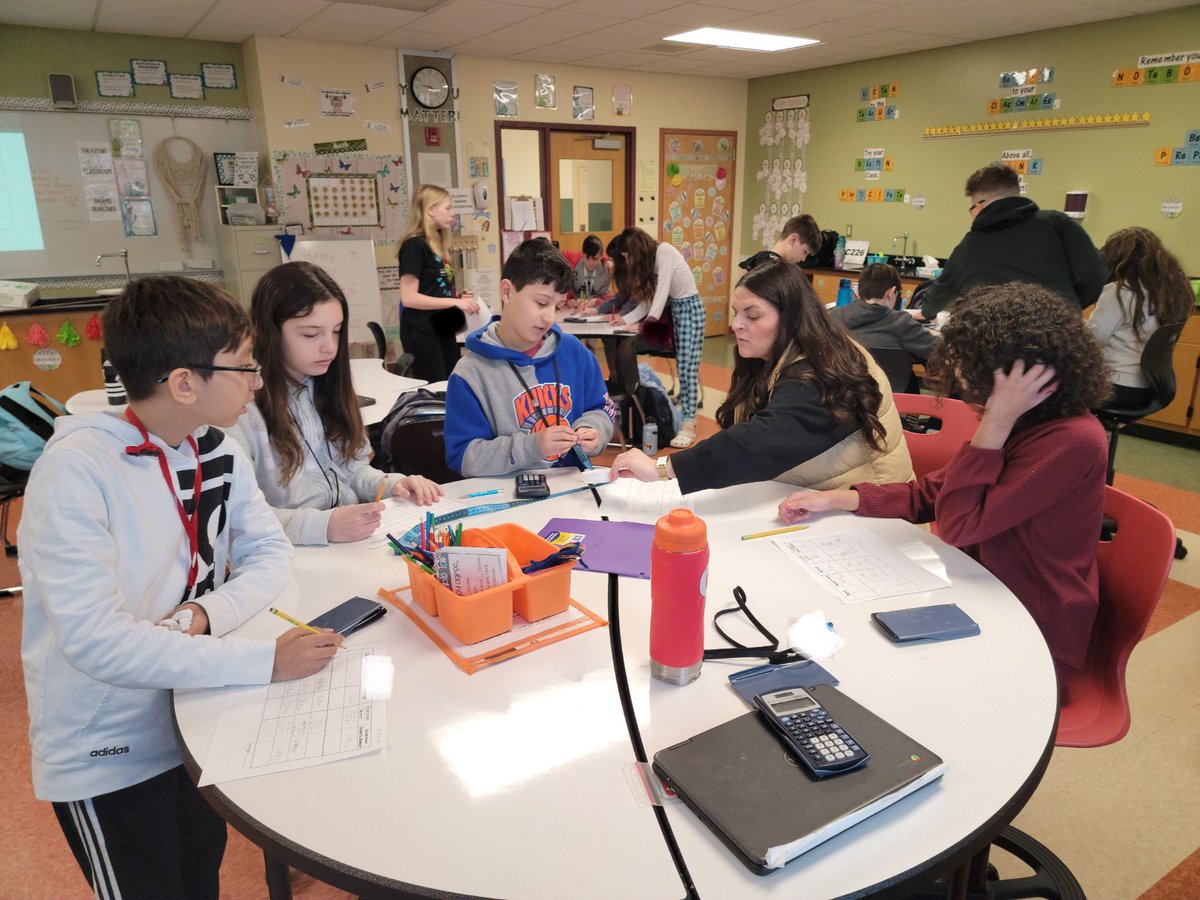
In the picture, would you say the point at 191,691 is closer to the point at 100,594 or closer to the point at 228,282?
the point at 100,594

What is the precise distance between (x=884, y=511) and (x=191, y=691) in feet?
4.42

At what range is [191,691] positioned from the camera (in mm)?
1050

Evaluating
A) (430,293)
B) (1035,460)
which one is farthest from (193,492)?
(430,293)

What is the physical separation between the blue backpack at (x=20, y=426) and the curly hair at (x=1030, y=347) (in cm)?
305

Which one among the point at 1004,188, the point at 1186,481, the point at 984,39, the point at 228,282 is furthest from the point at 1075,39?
the point at 228,282

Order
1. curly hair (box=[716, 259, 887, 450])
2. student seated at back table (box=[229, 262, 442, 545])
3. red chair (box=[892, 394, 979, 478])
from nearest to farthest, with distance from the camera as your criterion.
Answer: student seated at back table (box=[229, 262, 442, 545]), curly hair (box=[716, 259, 887, 450]), red chair (box=[892, 394, 979, 478])

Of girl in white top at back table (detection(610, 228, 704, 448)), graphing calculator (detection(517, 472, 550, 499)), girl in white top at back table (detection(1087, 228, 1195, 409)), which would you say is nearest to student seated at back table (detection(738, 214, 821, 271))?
girl in white top at back table (detection(610, 228, 704, 448))

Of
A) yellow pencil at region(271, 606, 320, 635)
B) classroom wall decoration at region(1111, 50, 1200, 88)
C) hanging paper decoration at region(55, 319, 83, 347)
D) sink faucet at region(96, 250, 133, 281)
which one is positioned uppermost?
classroom wall decoration at region(1111, 50, 1200, 88)

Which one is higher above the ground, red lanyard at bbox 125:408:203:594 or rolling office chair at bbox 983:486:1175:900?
red lanyard at bbox 125:408:203:594

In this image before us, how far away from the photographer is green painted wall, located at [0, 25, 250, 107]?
4902mm

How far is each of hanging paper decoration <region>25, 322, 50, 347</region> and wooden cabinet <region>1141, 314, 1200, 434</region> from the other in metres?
6.23

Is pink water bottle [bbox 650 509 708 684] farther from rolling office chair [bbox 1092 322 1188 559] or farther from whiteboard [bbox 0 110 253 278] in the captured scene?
whiteboard [bbox 0 110 253 278]

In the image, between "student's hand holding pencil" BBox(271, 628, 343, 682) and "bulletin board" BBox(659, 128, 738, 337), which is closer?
"student's hand holding pencil" BBox(271, 628, 343, 682)

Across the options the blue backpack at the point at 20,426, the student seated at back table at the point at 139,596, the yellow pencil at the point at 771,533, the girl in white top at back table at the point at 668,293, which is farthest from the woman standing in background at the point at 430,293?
the student seated at back table at the point at 139,596
